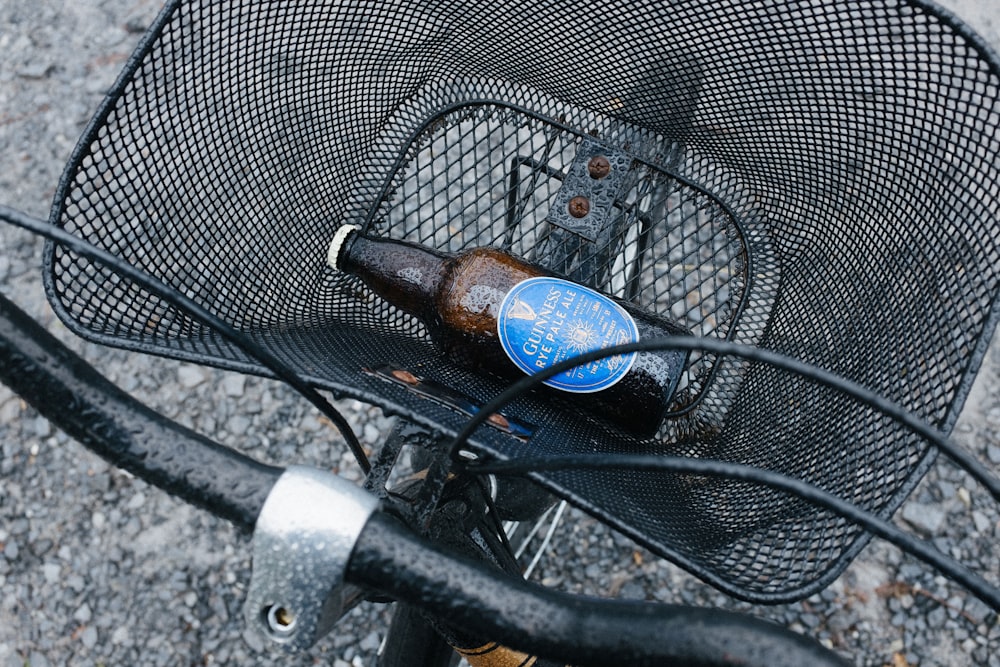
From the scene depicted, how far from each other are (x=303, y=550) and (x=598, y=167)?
725mm

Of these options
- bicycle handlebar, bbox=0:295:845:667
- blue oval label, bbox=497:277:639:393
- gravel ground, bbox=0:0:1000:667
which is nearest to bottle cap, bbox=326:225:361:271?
blue oval label, bbox=497:277:639:393

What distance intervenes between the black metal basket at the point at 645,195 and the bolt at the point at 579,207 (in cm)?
1

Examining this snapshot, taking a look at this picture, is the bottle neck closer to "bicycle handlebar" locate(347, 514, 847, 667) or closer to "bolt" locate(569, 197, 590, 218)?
"bolt" locate(569, 197, 590, 218)

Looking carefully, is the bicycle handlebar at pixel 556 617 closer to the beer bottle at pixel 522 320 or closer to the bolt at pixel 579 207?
the beer bottle at pixel 522 320

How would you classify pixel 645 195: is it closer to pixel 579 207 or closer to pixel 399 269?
pixel 579 207

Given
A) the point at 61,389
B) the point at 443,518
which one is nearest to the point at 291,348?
the point at 443,518

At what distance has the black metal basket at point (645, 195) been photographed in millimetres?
771

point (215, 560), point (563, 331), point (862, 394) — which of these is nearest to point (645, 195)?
point (563, 331)

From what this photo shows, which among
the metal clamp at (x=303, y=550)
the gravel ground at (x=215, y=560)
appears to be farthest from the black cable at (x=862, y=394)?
the gravel ground at (x=215, y=560)

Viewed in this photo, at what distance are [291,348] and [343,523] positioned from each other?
0.43 m

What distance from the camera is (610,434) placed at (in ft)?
2.88

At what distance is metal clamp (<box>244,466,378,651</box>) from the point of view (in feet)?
1.33

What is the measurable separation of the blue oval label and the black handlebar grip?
423 mm

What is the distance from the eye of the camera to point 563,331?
81 centimetres
